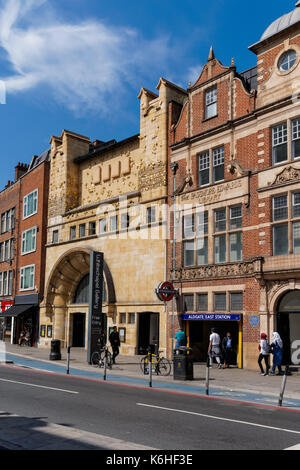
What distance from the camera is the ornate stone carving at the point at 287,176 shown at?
20.8 m

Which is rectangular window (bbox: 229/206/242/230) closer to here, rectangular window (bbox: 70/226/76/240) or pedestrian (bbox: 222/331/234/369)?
pedestrian (bbox: 222/331/234/369)

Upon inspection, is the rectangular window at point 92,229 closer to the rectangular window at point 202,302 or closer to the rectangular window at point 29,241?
the rectangular window at point 29,241

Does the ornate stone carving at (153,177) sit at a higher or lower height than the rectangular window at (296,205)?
higher

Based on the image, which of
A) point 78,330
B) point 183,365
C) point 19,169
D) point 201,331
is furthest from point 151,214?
point 19,169

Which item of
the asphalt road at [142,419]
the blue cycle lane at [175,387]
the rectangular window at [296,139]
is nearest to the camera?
the asphalt road at [142,419]

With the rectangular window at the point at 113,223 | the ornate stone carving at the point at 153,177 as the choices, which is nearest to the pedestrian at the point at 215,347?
the ornate stone carving at the point at 153,177

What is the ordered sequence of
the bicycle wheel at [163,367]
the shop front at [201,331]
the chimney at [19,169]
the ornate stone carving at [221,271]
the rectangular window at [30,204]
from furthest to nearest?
the chimney at [19,169]
the rectangular window at [30,204]
the shop front at [201,331]
the ornate stone carving at [221,271]
the bicycle wheel at [163,367]

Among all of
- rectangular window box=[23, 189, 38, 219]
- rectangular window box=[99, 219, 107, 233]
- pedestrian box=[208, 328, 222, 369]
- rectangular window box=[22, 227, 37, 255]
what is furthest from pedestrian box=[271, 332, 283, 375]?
rectangular window box=[23, 189, 38, 219]

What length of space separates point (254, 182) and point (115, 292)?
1182 centimetres

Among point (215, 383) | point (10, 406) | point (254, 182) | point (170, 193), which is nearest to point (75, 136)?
point (170, 193)

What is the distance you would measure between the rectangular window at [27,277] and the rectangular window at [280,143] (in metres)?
23.2

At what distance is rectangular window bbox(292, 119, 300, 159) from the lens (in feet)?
69.1

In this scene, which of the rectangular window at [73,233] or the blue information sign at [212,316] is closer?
the blue information sign at [212,316]
